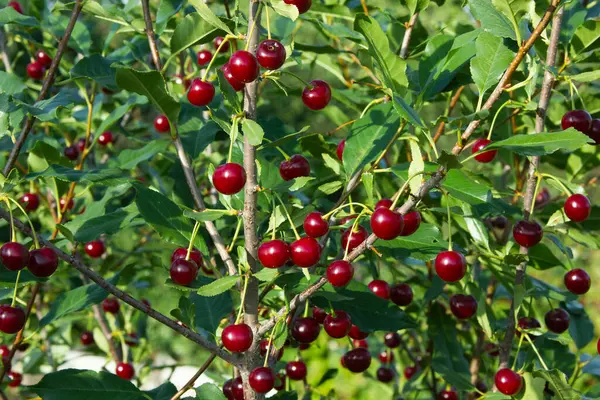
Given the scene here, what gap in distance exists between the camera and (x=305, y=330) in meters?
1.57

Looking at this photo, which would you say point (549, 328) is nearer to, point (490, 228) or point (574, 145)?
point (490, 228)

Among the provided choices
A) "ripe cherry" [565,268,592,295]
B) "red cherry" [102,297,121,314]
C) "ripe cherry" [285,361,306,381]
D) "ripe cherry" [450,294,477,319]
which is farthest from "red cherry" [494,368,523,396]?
"red cherry" [102,297,121,314]

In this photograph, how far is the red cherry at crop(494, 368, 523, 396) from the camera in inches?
64.6

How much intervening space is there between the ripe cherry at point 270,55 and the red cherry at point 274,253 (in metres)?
0.32

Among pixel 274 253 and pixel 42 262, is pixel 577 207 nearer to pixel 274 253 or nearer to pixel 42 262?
pixel 274 253

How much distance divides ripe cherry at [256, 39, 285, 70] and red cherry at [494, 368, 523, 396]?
90 centimetres

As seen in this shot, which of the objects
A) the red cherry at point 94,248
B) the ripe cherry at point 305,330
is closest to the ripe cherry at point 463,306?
the ripe cherry at point 305,330

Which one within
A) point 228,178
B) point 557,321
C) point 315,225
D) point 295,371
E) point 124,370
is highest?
point 228,178

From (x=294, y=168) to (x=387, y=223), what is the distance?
0.40 meters

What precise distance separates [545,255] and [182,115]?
3.62ft

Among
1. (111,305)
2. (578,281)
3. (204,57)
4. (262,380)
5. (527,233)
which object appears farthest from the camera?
(111,305)

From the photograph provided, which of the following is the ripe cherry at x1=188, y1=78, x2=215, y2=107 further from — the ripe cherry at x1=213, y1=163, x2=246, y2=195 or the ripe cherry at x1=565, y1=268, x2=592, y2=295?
the ripe cherry at x1=565, y1=268, x2=592, y2=295

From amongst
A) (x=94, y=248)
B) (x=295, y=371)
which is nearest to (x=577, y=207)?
(x=295, y=371)

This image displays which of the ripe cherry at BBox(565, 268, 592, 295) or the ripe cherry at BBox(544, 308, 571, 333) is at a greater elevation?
the ripe cherry at BBox(565, 268, 592, 295)
